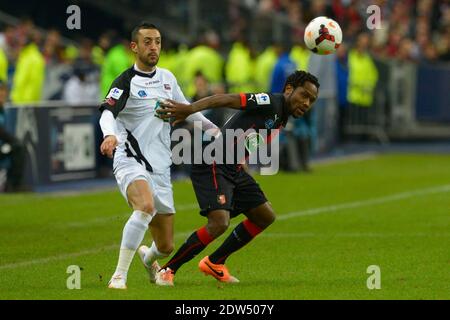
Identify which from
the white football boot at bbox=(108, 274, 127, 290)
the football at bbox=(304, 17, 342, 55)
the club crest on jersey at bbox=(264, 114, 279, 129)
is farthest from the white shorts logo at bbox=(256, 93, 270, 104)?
the white football boot at bbox=(108, 274, 127, 290)

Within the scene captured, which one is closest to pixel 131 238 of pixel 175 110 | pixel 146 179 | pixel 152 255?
pixel 146 179

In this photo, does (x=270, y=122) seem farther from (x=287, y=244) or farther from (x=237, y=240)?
(x=287, y=244)

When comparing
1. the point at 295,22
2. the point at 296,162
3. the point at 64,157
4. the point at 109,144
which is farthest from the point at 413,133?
the point at 109,144

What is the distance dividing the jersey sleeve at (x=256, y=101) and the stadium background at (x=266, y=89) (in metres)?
1.54

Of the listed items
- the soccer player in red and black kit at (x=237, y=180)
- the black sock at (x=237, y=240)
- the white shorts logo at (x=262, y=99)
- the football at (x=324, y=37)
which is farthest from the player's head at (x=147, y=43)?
the football at (x=324, y=37)

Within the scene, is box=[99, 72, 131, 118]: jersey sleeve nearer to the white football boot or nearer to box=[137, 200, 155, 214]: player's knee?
box=[137, 200, 155, 214]: player's knee

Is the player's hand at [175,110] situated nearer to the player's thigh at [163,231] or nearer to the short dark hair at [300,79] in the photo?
the player's thigh at [163,231]

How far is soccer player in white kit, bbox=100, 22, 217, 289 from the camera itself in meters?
9.90

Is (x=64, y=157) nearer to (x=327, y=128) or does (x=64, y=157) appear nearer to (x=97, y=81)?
(x=97, y=81)

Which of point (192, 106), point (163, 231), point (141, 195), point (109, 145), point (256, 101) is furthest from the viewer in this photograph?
point (163, 231)

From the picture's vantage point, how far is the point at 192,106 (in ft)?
32.2

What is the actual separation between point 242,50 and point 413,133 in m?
7.07

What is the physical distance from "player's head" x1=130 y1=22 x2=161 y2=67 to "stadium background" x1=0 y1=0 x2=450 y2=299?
193 cm

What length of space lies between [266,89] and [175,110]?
1674 cm
